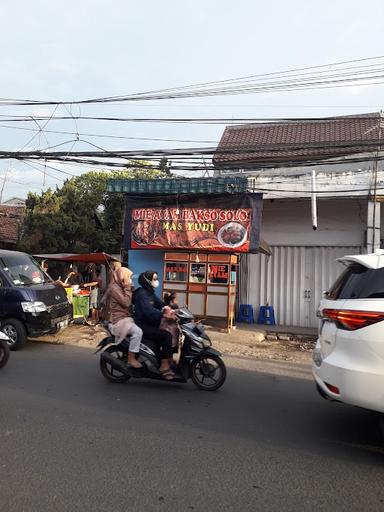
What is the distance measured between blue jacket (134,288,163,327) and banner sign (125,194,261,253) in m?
6.71

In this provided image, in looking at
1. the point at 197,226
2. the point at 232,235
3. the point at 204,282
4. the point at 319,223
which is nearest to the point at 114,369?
the point at 204,282

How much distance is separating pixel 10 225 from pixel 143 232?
17257 millimetres

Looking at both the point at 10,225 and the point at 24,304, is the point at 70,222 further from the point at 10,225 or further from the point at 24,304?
the point at 24,304

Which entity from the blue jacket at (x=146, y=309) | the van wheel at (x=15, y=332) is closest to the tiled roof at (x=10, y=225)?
the van wheel at (x=15, y=332)

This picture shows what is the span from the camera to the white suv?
3.97m

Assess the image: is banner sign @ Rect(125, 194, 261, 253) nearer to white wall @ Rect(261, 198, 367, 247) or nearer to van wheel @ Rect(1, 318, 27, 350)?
white wall @ Rect(261, 198, 367, 247)

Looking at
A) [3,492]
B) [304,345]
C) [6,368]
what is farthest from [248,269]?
[3,492]

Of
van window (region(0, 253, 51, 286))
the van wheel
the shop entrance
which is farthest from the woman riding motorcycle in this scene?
the shop entrance

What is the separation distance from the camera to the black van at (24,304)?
9.35 m

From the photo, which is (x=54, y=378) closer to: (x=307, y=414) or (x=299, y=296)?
(x=307, y=414)

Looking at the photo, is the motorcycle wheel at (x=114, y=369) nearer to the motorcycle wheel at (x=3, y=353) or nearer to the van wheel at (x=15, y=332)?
the motorcycle wheel at (x=3, y=353)

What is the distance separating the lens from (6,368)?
24.9ft

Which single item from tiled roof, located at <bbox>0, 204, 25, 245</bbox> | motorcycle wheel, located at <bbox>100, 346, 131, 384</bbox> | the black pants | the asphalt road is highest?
tiled roof, located at <bbox>0, 204, 25, 245</bbox>

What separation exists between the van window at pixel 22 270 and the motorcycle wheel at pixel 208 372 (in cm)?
491
